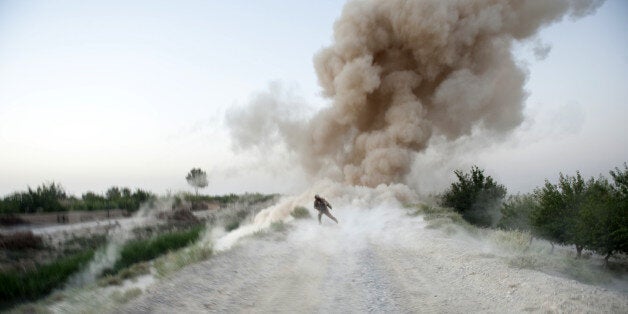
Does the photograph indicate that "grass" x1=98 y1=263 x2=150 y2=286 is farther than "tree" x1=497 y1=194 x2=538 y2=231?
No

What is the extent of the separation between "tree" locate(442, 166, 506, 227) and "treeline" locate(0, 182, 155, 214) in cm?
2367

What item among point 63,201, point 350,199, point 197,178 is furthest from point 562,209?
point 197,178

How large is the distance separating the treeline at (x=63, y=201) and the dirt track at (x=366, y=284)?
1874 cm

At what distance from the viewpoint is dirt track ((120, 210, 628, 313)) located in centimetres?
636

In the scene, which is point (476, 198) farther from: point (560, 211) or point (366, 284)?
point (366, 284)

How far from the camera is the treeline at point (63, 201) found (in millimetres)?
22650

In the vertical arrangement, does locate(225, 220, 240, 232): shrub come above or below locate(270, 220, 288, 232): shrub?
below

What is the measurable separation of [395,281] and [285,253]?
11.1 ft

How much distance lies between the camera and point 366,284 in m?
7.67

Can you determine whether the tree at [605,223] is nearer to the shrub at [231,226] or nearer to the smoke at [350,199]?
the smoke at [350,199]

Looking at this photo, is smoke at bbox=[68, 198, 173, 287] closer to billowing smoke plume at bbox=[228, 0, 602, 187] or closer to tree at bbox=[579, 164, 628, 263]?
billowing smoke plume at bbox=[228, 0, 602, 187]

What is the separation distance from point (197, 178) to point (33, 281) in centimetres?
4323

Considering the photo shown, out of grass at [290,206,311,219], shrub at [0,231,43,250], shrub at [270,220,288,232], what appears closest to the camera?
shrub at [270,220,288,232]

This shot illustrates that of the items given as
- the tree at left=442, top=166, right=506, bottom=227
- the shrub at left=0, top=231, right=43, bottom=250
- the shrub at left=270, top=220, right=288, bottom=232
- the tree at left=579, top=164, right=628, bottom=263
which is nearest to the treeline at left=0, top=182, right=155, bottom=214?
the shrub at left=0, top=231, right=43, bottom=250
